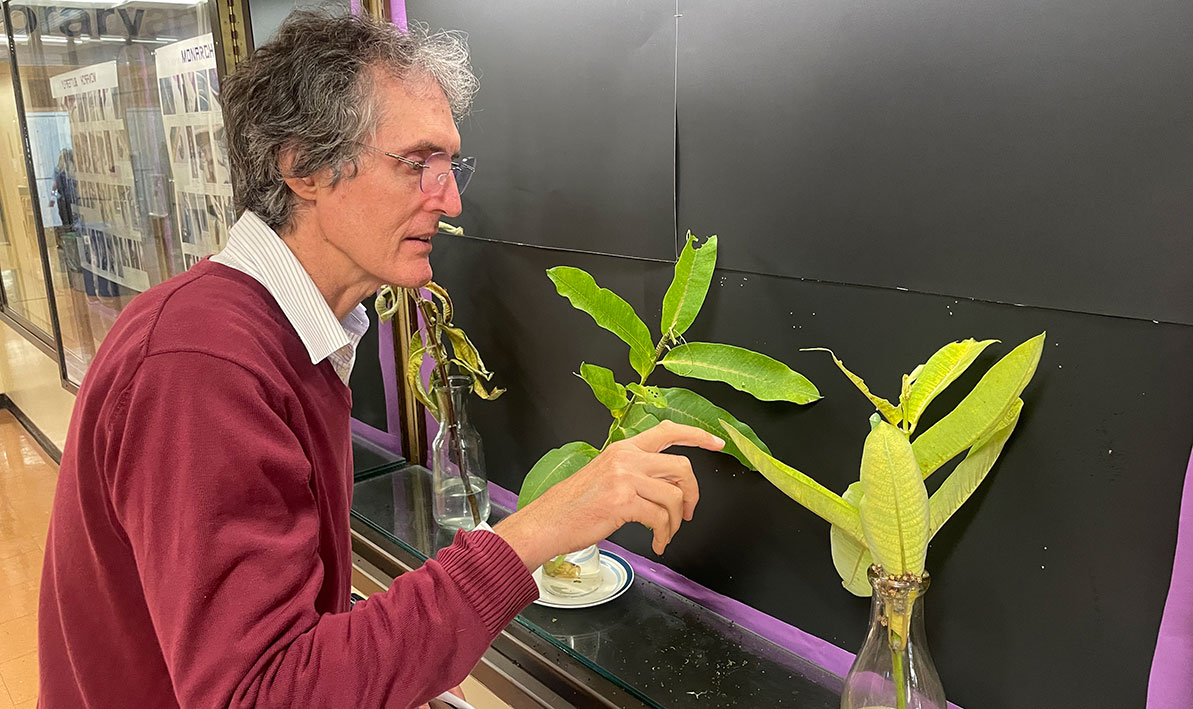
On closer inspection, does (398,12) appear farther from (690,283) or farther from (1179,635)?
(1179,635)

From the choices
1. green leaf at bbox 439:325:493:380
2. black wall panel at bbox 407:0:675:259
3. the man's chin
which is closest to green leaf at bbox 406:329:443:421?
green leaf at bbox 439:325:493:380

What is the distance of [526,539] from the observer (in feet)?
2.88

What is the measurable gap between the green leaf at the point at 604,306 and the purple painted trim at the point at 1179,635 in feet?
2.23

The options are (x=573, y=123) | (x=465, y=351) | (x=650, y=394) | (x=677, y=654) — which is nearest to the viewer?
(x=650, y=394)

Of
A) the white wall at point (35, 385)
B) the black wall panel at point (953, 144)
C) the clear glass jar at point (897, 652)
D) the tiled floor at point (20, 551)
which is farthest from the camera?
the white wall at point (35, 385)

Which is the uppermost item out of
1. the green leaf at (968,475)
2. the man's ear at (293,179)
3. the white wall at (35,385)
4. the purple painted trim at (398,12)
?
the purple painted trim at (398,12)

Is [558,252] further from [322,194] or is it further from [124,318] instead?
[124,318]

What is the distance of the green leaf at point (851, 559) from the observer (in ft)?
3.54

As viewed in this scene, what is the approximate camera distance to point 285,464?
81 cm

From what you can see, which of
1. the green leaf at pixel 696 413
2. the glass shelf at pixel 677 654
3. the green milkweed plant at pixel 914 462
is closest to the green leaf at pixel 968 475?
the green milkweed plant at pixel 914 462

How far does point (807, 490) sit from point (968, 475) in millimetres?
192

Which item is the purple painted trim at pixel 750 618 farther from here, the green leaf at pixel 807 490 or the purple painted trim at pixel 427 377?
the purple painted trim at pixel 427 377

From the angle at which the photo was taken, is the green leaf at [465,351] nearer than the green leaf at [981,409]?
No


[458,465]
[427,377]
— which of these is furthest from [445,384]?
[427,377]
